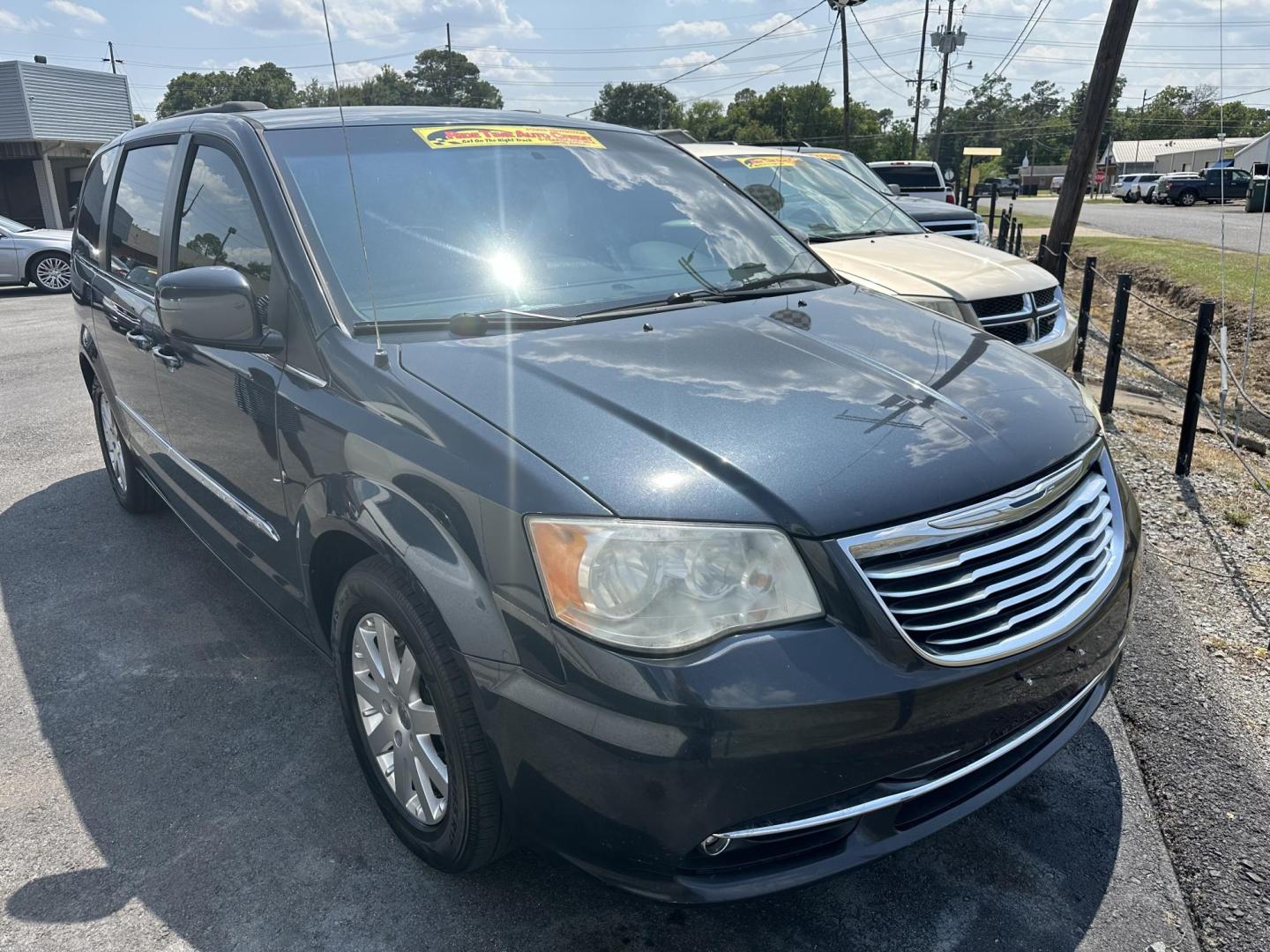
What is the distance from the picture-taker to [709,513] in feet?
6.16

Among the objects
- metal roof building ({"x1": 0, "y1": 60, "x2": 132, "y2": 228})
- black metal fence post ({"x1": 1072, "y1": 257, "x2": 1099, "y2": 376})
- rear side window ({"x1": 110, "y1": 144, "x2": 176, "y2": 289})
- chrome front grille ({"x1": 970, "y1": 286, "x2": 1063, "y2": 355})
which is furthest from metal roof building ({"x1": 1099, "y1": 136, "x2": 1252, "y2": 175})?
rear side window ({"x1": 110, "y1": 144, "x2": 176, "y2": 289})

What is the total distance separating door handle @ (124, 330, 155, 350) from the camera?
142 inches

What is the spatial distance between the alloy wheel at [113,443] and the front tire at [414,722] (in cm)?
293

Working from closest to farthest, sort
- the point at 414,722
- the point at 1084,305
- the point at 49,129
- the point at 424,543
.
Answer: the point at 424,543
the point at 414,722
the point at 1084,305
the point at 49,129

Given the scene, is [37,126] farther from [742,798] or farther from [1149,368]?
[742,798]

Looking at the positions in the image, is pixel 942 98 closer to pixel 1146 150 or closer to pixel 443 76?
pixel 443 76

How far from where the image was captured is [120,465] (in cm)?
494

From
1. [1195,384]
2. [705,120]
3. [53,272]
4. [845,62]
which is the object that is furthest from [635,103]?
[1195,384]

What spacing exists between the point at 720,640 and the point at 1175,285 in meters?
13.1

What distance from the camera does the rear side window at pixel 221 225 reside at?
111 inches

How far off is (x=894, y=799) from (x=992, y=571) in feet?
1.69

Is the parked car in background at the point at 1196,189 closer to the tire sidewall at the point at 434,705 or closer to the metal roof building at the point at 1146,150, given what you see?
the tire sidewall at the point at 434,705

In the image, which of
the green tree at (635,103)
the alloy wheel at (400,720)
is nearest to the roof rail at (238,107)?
the alloy wheel at (400,720)

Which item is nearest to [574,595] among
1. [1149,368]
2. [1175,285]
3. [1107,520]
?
[1107,520]
